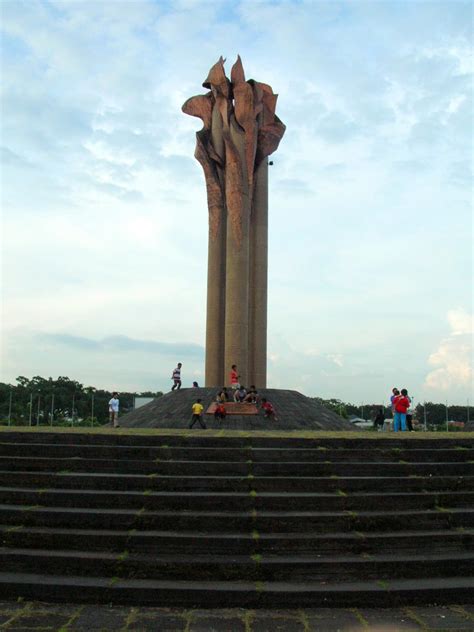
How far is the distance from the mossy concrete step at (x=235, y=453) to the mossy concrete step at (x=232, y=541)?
4.79 feet

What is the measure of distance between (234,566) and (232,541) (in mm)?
338

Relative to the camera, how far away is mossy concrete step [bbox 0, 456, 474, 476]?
693cm

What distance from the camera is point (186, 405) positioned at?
19.6 m

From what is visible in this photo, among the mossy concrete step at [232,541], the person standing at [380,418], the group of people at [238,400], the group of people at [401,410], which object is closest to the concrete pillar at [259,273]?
the group of people at [238,400]

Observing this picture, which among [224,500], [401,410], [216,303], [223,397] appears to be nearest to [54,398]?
[216,303]

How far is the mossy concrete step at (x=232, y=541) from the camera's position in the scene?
5.55 meters

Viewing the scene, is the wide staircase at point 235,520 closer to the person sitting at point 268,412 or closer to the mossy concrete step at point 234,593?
the mossy concrete step at point 234,593

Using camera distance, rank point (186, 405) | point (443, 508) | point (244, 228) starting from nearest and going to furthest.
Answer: point (443, 508) < point (186, 405) < point (244, 228)

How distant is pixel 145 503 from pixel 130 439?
147cm

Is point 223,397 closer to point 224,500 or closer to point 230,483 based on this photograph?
point 230,483

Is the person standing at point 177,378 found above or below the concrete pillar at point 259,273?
below

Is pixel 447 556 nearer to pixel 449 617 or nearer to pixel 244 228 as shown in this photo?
pixel 449 617

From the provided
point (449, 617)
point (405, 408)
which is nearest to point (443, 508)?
point (449, 617)

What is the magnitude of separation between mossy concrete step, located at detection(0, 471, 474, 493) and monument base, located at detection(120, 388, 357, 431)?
10419 millimetres
